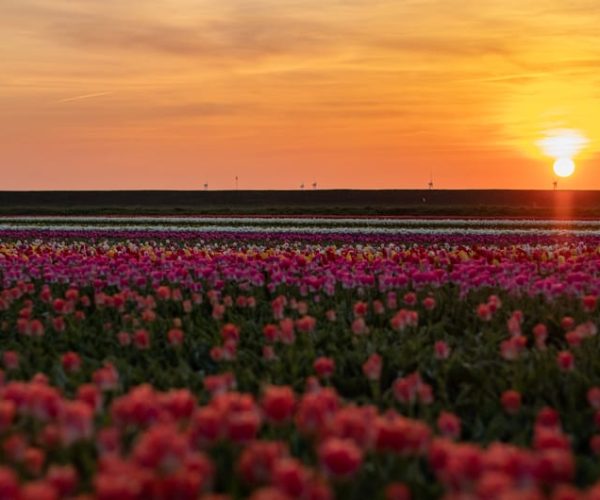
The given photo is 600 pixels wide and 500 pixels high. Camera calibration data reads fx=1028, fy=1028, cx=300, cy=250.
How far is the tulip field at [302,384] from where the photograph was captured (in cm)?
395

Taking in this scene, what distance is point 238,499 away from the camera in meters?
4.48

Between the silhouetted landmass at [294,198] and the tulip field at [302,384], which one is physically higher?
the silhouetted landmass at [294,198]

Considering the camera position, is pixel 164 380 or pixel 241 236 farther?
pixel 241 236

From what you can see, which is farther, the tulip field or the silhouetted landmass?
the silhouetted landmass

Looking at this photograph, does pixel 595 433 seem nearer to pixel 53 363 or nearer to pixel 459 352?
pixel 459 352

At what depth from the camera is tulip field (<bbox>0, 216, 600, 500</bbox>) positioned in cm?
Answer: 395

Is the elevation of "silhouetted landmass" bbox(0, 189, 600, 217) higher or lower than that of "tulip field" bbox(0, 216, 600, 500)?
higher

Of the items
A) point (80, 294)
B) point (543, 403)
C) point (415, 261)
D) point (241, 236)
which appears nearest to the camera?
point (543, 403)

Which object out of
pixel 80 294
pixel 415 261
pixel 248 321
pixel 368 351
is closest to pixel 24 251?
pixel 80 294

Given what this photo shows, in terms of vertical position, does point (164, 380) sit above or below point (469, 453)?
below

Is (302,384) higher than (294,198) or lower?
lower

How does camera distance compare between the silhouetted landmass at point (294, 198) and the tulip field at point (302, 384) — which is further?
the silhouetted landmass at point (294, 198)

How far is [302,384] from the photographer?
8.07 meters

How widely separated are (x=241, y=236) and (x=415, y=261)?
12921 millimetres
